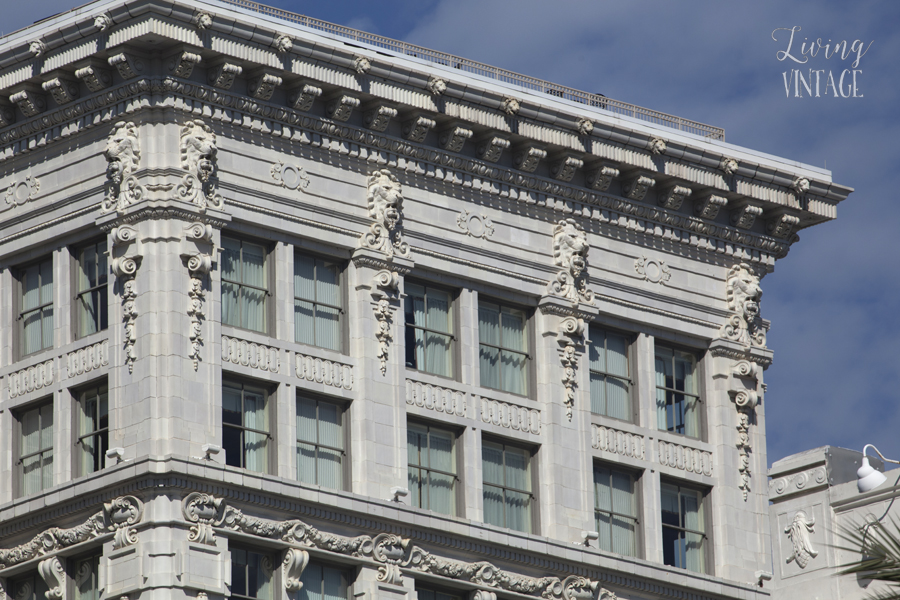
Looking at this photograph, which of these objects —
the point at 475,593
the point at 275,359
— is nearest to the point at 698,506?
the point at 475,593

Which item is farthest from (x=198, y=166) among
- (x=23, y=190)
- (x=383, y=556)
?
(x=383, y=556)

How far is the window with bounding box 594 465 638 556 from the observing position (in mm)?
58219

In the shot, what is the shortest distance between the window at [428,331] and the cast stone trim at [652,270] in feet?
19.9

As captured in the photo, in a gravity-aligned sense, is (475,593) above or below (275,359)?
below

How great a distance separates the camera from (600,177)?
59.5m

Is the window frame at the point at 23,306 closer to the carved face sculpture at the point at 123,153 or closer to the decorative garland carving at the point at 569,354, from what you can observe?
the carved face sculpture at the point at 123,153

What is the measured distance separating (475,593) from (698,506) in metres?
8.35

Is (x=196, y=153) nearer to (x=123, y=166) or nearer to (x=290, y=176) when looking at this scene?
(x=123, y=166)

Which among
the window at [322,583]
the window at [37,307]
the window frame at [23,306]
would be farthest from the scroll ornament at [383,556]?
the window at [37,307]

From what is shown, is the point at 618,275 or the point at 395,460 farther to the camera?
the point at 618,275

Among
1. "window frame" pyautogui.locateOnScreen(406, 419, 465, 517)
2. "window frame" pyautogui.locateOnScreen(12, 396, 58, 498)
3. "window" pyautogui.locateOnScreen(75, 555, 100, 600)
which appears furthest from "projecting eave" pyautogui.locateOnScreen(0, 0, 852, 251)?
"window" pyautogui.locateOnScreen(75, 555, 100, 600)

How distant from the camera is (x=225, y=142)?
53688 mm

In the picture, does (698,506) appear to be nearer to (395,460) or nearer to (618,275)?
(618,275)

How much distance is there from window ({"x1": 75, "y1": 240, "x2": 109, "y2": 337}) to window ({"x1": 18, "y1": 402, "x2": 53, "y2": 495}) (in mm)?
2048
